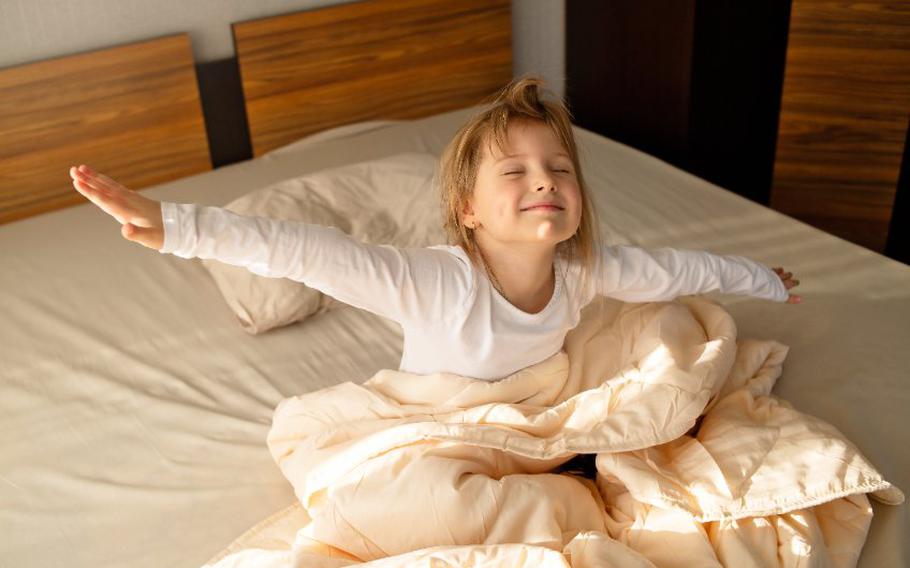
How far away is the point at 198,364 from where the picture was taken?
5.62ft

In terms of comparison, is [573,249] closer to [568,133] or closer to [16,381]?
[568,133]

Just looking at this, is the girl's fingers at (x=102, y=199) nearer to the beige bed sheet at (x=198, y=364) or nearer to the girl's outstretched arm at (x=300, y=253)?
the girl's outstretched arm at (x=300, y=253)

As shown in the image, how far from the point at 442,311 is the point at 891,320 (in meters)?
0.80

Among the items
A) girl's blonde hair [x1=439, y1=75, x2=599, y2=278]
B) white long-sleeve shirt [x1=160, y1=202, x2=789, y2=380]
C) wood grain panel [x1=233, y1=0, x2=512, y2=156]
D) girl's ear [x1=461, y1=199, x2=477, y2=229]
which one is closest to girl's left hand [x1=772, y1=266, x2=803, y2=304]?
white long-sleeve shirt [x1=160, y1=202, x2=789, y2=380]

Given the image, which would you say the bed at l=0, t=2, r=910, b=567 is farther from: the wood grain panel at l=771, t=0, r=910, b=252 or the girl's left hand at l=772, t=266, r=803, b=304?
the wood grain panel at l=771, t=0, r=910, b=252

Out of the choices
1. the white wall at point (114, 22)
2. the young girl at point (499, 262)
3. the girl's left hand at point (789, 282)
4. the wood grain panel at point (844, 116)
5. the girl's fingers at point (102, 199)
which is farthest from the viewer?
the wood grain panel at point (844, 116)

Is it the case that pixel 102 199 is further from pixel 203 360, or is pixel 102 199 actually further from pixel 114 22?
pixel 114 22

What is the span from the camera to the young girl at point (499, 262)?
125cm

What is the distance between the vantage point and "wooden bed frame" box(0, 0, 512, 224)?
223 cm

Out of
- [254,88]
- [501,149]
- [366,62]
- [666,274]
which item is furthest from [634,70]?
[501,149]

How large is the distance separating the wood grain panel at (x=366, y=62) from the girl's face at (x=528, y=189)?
125cm

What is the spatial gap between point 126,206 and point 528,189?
20.4 inches

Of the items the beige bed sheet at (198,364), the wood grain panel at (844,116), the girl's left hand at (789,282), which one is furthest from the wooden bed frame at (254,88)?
the girl's left hand at (789,282)

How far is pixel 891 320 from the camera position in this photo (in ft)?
5.33
